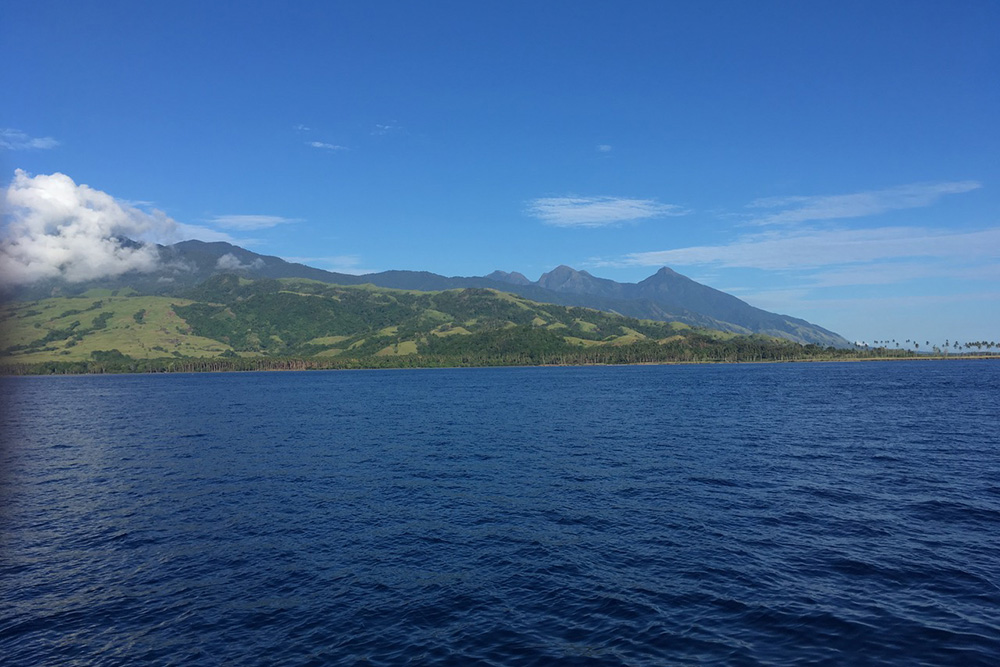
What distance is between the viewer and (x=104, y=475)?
222ft

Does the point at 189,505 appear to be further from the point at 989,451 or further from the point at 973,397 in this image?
the point at 973,397

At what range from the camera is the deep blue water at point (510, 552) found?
27953 mm

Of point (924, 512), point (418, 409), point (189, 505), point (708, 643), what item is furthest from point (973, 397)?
point (189, 505)

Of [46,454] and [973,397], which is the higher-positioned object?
[973,397]

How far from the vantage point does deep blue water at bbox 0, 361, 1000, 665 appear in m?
28.0

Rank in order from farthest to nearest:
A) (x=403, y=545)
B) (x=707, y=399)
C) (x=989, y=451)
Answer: (x=707, y=399), (x=989, y=451), (x=403, y=545)

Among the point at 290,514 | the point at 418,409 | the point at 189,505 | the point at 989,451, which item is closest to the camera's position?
the point at 290,514

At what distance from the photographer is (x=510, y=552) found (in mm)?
39969

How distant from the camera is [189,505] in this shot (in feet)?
176

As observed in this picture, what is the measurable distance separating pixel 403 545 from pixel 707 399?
128711 mm

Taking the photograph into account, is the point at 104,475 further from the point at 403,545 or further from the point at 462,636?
the point at 462,636

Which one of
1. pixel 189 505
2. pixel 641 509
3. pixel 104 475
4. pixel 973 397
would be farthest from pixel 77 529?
pixel 973 397

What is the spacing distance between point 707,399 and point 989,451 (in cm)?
8114

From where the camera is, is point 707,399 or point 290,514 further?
point 707,399
